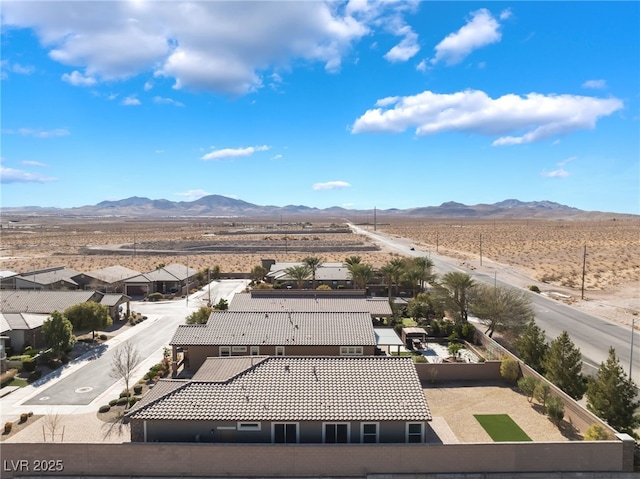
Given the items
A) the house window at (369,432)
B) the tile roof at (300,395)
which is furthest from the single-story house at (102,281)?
the house window at (369,432)

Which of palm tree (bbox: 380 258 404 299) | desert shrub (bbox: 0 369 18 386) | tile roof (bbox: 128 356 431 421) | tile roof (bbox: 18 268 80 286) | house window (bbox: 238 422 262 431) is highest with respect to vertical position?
palm tree (bbox: 380 258 404 299)

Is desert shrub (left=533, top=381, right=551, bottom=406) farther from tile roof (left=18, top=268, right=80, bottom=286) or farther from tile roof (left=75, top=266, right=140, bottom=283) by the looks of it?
tile roof (left=18, top=268, right=80, bottom=286)

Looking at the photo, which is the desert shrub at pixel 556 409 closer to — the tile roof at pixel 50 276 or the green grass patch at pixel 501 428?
the green grass patch at pixel 501 428

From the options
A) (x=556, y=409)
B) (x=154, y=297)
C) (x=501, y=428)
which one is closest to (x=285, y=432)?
(x=501, y=428)

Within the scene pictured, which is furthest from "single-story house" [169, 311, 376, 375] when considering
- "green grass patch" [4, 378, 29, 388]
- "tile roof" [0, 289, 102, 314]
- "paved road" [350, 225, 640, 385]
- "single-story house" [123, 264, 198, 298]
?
"single-story house" [123, 264, 198, 298]

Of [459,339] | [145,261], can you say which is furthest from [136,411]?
[145,261]

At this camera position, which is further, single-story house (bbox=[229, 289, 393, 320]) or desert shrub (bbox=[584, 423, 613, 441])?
single-story house (bbox=[229, 289, 393, 320])
